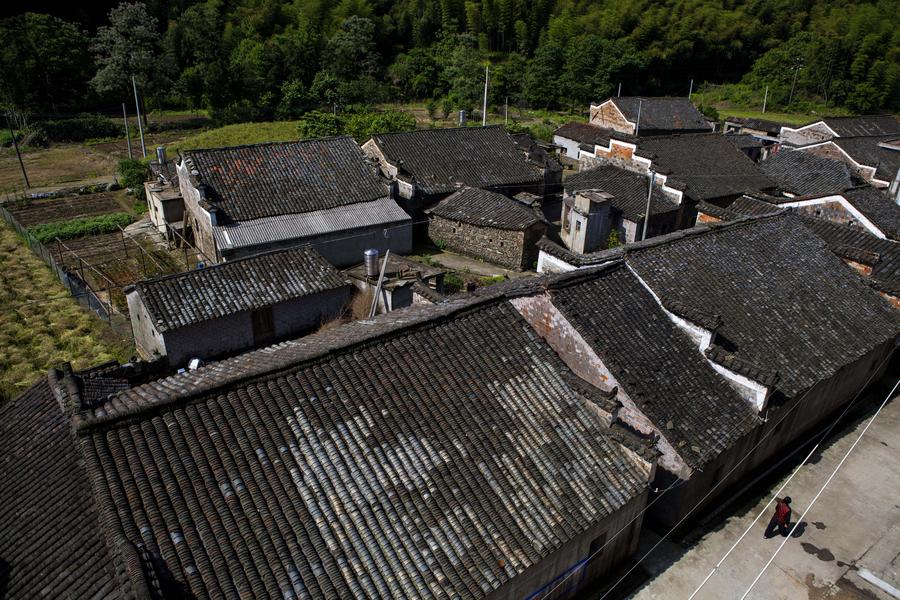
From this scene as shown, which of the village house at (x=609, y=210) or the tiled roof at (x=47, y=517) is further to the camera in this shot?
the village house at (x=609, y=210)

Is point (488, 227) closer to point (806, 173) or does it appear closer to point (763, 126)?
point (806, 173)

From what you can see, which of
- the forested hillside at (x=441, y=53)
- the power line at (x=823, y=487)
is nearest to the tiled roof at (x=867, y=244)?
the power line at (x=823, y=487)

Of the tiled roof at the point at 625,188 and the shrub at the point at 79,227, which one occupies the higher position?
the tiled roof at the point at 625,188

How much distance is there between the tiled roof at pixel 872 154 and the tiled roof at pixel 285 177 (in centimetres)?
3177

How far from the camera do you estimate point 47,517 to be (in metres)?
10.4

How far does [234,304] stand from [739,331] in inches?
640

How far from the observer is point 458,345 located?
13.8m

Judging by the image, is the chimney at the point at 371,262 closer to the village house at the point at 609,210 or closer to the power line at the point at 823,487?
the village house at the point at 609,210

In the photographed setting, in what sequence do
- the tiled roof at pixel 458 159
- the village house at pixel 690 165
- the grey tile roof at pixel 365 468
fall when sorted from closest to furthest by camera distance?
the grey tile roof at pixel 365 468
the tiled roof at pixel 458 159
the village house at pixel 690 165

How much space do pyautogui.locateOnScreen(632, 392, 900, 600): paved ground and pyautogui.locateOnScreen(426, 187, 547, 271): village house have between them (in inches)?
638

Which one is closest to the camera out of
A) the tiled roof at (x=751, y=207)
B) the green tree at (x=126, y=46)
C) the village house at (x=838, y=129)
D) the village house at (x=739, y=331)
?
the village house at (x=739, y=331)

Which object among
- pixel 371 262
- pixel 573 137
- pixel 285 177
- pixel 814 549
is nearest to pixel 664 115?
pixel 573 137

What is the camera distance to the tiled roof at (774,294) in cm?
1725

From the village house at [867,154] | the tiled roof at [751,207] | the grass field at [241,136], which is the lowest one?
the grass field at [241,136]
